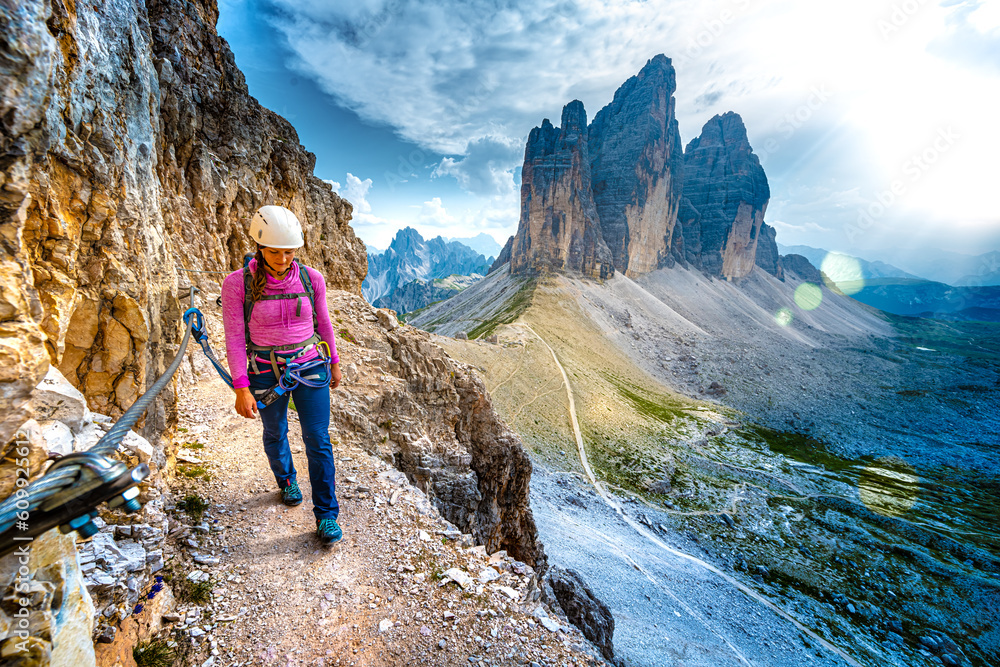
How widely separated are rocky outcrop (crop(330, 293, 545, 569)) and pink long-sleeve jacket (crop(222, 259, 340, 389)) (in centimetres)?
469

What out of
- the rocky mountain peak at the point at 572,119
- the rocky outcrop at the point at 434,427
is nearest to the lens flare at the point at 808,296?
the rocky mountain peak at the point at 572,119

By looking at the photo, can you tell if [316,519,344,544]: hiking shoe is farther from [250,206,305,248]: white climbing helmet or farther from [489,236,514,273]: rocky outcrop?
[489,236,514,273]: rocky outcrop

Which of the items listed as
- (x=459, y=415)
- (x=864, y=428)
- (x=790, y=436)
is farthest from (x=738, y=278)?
(x=459, y=415)

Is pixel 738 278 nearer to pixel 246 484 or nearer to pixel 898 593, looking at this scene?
pixel 898 593

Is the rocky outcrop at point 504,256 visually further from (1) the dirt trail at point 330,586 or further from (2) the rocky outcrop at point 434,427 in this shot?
(1) the dirt trail at point 330,586

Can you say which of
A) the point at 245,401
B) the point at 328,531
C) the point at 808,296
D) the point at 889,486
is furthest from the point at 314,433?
the point at 808,296

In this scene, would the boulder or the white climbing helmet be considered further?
the white climbing helmet

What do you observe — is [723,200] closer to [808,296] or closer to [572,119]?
[808,296]

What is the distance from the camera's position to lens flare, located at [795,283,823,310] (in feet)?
540

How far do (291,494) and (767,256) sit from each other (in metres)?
226

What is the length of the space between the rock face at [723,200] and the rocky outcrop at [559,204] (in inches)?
2634

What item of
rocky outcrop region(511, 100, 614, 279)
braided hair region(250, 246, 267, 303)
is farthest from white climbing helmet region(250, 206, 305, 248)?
rocky outcrop region(511, 100, 614, 279)

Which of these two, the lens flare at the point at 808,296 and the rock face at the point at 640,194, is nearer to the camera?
the rock face at the point at 640,194

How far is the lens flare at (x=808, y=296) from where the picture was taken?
164 metres
